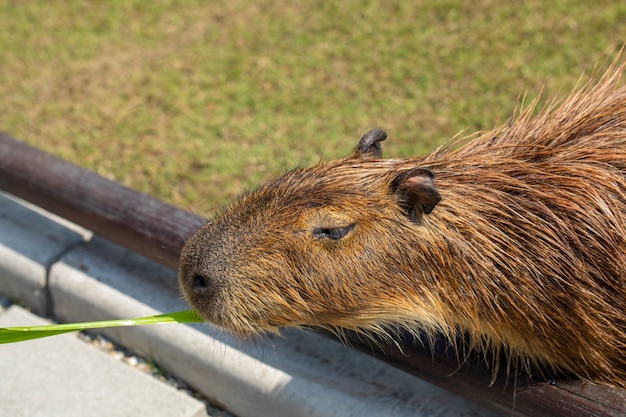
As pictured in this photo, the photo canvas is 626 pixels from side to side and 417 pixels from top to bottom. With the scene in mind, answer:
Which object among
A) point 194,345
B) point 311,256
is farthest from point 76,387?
point 311,256

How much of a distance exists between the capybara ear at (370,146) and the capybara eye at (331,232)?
33 cm

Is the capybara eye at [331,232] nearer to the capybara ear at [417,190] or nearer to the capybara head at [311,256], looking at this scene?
the capybara head at [311,256]

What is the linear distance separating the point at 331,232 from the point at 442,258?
361 millimetres

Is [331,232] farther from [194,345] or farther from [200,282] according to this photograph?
[194,345]

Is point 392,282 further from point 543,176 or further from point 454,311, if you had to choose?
point 543,176

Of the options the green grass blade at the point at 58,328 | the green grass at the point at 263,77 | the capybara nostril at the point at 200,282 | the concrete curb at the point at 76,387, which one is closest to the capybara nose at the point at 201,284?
the capybara nostril at the point at 200,282

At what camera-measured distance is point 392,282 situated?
2.35m

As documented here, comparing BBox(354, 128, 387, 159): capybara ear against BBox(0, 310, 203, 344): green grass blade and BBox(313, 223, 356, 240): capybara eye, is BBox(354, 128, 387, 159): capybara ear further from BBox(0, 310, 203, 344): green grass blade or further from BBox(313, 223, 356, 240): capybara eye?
BBox(0, 310, 203, 344): green grass blade

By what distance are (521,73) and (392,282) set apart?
303 centimetres

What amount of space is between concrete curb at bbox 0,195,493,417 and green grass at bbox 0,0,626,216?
770mm

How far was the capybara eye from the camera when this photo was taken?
2.32m

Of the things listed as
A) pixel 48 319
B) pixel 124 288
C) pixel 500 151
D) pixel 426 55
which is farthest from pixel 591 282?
pixel 426 55

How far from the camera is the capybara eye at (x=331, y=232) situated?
2.32 m

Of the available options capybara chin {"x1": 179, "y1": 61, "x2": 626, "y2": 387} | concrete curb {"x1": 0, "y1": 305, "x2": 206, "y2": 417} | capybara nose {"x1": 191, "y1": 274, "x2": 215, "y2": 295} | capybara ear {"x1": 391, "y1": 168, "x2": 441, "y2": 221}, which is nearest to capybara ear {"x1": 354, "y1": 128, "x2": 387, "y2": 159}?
capybara chin {"x1": 179, "y1": 61, "x2": 626, "y2": 387}
